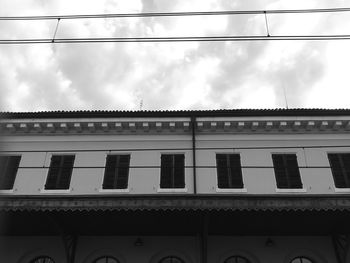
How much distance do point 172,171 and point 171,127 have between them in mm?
1932

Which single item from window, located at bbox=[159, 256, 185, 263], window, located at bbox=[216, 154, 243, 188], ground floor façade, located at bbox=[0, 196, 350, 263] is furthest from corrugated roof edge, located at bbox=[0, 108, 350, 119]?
window, located at bbox=[159, 256, 185, 263]

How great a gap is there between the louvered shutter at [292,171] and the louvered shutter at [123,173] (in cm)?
639

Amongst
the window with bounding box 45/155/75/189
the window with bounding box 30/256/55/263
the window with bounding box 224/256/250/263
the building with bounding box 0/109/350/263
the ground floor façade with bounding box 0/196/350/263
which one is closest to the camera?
the ground floor façade with bounding box 0/196/350/263

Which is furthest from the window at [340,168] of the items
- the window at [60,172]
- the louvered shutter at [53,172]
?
the louvered shutter at [53,172]

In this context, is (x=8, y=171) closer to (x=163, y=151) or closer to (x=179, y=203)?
(x=163, y=151)

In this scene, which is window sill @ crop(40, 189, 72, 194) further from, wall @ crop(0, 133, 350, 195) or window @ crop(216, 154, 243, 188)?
window @ crop(216, 154, 243, 188)

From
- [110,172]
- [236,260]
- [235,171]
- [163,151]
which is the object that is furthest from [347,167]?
[110,172]

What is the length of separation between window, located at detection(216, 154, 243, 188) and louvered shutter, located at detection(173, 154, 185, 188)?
→ 4.59 feet

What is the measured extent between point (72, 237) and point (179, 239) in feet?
11.7

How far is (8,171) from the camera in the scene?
51.5 feet

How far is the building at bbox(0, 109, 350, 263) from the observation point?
11305mm

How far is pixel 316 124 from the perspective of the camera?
16.1 metres

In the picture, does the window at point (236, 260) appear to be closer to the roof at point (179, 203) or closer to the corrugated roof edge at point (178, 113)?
the roof at point (179, 203)

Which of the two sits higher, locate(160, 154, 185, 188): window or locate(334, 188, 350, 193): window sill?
locate(160, 154, 185, 188): window
